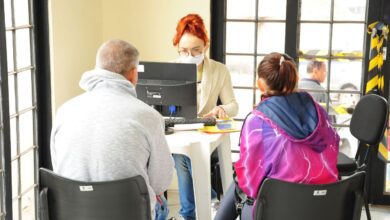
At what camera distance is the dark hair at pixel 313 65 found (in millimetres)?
4636

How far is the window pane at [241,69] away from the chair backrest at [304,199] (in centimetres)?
227

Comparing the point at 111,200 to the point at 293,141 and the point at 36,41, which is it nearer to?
the point at 293,141

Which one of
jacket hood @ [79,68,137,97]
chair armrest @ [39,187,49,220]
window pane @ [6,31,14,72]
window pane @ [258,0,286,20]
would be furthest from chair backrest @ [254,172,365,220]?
window pane @ [258,0,286,20]

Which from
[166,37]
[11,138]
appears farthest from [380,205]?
[11,138]

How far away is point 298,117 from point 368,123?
1.49 meters

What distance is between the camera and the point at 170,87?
354cm

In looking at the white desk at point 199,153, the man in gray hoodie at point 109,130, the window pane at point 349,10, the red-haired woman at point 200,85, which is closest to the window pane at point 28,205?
the red-haired woman at point 200,85

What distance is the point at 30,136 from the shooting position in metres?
3.91

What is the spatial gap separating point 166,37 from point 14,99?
1389 millimetres

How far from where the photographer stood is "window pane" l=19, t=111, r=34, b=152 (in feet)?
12.4

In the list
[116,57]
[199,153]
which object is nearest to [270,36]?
[199,153]

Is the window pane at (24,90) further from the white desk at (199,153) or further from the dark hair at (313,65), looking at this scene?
the dark hair at (313,65)

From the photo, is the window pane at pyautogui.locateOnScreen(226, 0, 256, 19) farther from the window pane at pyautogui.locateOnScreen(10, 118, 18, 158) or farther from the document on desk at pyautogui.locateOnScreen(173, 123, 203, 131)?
the window pane at pyautogui.locateOnScreen(10, 118, 18, 158)

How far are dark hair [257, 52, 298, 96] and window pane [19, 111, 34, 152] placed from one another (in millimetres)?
1693
